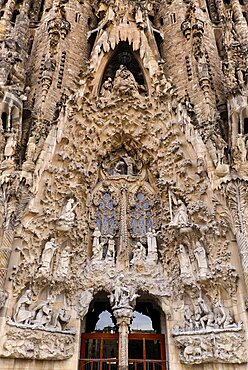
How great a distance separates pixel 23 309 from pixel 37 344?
753 millimetres

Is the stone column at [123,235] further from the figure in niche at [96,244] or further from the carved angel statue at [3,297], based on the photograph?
the carved angel statue at [3,297]

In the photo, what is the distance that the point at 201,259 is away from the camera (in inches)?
304

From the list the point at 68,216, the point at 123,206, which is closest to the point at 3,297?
the point at 68,216

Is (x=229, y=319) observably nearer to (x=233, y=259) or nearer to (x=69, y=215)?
(x=233, y=259)

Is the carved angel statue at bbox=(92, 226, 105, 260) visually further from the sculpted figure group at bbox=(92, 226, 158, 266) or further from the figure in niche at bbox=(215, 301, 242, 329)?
the figure in niche at bbox=(215, 301, 242, 329)

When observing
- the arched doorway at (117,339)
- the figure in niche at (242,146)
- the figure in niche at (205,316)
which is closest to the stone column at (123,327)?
the arched doorway at (117,339)

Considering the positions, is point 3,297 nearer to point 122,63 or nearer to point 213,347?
point 213,347

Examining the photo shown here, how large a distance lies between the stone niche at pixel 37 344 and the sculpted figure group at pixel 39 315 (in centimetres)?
15

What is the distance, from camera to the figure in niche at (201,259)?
7539mm

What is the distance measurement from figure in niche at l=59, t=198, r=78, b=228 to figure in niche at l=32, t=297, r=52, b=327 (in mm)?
1816

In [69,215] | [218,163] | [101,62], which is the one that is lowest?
[69,215]

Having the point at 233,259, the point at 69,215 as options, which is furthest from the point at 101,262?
the point at 233,259

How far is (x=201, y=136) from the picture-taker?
28.9 feet

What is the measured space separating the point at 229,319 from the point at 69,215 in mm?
4213
